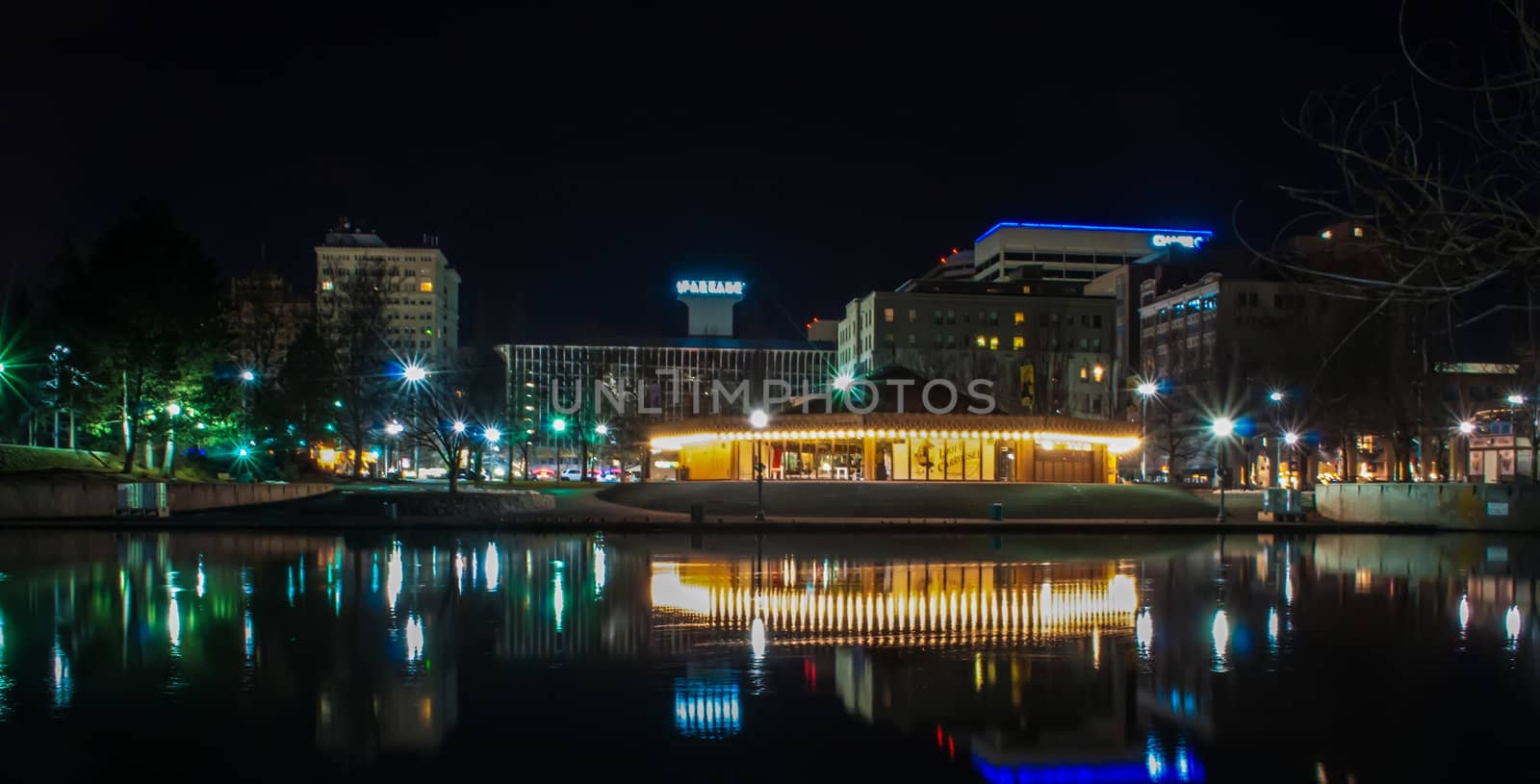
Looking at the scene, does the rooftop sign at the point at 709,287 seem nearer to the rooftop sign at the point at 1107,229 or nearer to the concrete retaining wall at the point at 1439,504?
the rooftop sign at the point at 1107,229

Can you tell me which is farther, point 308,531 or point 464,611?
point 308,531

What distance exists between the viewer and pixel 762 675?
1241 centimetres

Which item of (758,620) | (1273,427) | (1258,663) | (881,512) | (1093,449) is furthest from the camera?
(1273,427)

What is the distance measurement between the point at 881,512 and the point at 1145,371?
246 ft

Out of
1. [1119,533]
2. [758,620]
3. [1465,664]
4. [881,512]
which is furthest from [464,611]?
[881,512]

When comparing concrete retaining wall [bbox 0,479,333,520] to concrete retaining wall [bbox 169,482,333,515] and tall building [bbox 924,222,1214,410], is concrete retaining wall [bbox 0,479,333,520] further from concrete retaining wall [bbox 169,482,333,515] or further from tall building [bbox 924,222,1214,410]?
tall building [bbox 924,222,1214,410]

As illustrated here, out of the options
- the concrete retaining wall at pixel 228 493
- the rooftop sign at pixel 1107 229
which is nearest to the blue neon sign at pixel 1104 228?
the rooftop sign at pixel 1107 229

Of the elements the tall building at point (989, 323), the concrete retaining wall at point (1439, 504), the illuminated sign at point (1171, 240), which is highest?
the illuminated sign at point (1171, 240)

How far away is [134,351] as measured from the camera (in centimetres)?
5112

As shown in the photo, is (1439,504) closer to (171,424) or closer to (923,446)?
(923,446)

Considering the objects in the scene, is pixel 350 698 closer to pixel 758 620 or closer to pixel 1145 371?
pixel 758 620

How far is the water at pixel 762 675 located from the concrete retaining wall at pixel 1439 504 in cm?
2580

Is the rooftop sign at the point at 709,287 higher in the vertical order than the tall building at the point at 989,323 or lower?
higher

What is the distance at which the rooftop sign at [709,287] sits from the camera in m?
175
